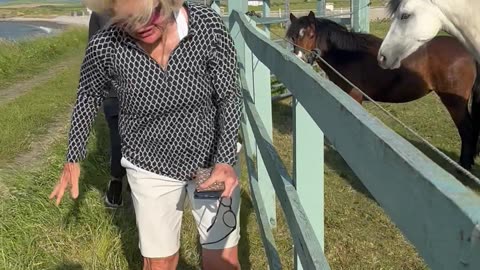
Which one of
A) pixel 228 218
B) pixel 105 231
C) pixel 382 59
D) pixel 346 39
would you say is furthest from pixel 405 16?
pixel 228 218

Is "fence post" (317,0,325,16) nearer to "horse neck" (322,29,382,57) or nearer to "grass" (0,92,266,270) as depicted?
"horse neck" (322,29,382,57)

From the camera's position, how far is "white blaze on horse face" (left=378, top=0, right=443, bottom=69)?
4.79 metres

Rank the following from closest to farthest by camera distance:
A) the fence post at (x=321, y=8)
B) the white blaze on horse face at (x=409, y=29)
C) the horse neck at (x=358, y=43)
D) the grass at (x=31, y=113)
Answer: the white blaze on horse face at (x=409, y=29), the grass at (x=31, y=113), the horse neck at (x=358, y=43), the fence post at (x=321, y=8)

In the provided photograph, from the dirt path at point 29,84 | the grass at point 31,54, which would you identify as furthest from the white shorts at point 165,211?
the grass at point 31,54

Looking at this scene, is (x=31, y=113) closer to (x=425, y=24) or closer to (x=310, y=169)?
(x=425, y=24)

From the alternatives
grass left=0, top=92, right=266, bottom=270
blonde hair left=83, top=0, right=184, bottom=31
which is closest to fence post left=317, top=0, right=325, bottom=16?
grass left=0, top=92, right=266, bottom=270

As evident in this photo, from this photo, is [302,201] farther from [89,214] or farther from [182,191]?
[89,214]

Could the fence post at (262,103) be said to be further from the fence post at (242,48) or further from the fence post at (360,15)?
the fence post at (360,15)

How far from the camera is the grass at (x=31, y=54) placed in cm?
1378

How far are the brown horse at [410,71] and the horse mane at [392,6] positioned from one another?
1.05 meters

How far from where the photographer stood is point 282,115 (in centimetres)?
882

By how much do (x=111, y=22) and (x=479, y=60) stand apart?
137 inches

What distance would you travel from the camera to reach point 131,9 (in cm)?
206

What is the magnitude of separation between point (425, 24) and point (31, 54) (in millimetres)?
13539
